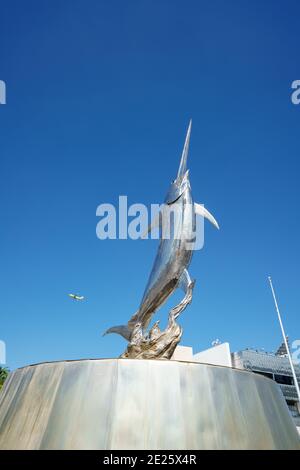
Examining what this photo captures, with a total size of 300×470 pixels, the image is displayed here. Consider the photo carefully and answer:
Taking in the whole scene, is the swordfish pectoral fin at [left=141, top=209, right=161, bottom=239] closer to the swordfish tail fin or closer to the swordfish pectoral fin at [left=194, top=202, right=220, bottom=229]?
the swordfish pectoral fin at [left=194, top=202, right=220, bottom=229]

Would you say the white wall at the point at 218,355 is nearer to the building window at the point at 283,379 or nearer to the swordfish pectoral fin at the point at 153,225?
the building window at the point at 283,379

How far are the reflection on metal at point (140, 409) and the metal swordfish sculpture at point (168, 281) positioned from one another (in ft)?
10.2

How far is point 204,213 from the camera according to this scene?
41.9 ft

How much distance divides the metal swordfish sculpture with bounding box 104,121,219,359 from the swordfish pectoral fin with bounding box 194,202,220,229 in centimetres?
117

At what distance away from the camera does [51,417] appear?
5.21 meters

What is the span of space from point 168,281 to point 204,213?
3.52 meters

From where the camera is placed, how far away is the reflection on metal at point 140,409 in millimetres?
4906

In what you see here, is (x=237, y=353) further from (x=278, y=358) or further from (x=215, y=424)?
(x=215, y=424)

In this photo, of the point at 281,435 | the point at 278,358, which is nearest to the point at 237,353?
the point at 278,358

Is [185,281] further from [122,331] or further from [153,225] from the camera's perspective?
[153,225]

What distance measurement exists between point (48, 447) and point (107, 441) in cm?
82

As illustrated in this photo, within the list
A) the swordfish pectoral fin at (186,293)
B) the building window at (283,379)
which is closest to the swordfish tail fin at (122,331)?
the swordfish pectoral fin at (186,293)

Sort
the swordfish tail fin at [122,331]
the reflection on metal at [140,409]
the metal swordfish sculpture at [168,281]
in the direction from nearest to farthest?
the reflection on metal at [140,409], the metal swordfish sculpture at [168,281], the swordfish tail fin at [122,331]

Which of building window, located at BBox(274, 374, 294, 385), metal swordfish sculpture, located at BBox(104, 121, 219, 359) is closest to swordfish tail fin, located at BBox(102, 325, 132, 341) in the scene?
metal swordfish sculpture, located at BBox(104, 121, 219, 359)
